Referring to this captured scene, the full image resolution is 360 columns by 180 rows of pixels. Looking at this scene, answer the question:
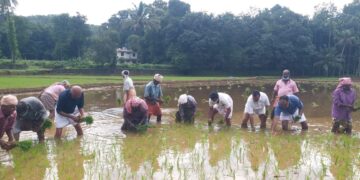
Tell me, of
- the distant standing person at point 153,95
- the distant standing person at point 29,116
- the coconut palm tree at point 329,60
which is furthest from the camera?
the coconut palm tree at point 329,60

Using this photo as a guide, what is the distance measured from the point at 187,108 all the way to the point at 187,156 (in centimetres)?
362

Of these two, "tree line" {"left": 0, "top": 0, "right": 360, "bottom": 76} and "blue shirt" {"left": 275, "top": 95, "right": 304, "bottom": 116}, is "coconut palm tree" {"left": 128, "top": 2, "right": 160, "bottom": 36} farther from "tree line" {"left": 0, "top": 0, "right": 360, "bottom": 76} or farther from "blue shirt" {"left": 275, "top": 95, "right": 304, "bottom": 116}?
"blue shirt" {"left": 275, "top": 95, "right": 304, "bottom": 116}

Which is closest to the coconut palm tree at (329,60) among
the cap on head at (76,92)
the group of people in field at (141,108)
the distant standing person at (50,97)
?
the group of people in field at (141,108)

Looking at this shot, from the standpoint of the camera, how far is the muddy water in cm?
630

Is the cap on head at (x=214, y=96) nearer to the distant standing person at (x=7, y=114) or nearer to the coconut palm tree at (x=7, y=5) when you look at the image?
the distant standing person at (x=7, y=114)

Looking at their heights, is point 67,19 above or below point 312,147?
above

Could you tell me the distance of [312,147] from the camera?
8.18 metres

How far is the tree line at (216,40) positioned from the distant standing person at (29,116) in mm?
41603

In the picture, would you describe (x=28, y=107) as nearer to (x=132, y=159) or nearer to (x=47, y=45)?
(x=132, y=159)

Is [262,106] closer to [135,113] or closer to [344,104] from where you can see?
[344,104]

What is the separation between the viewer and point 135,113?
970 cm

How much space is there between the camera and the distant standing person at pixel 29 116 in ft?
26.2

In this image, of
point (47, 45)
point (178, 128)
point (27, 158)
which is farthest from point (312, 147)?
point (47, 45)

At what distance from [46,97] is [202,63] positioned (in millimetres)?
43259
